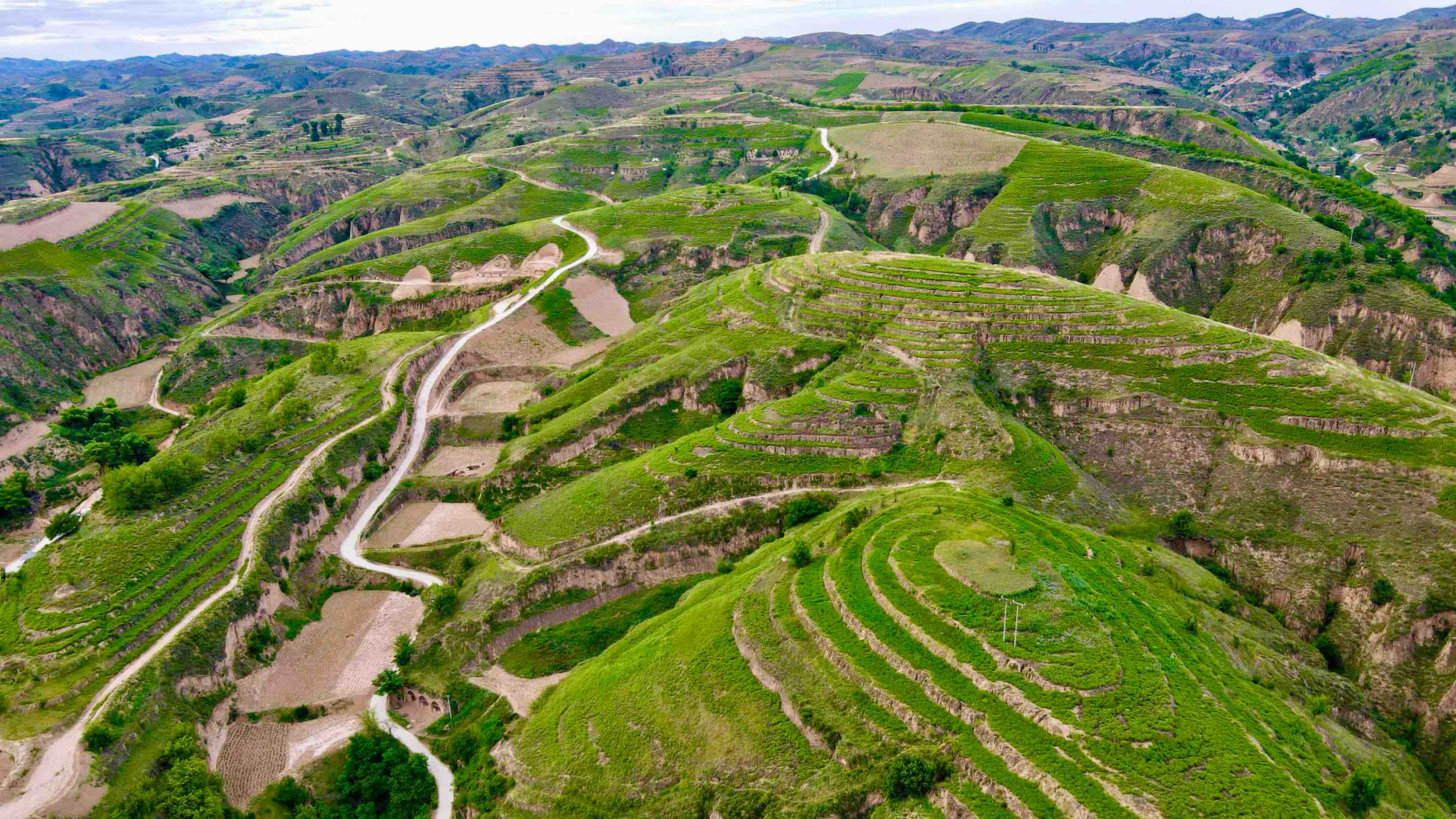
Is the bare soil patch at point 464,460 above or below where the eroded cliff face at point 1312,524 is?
below

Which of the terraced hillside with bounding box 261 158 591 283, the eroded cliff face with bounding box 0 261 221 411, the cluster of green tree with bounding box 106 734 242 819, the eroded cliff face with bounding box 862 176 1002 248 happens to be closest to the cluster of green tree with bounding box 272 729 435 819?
the cluster of green tree with bounding box 106 734 242 819

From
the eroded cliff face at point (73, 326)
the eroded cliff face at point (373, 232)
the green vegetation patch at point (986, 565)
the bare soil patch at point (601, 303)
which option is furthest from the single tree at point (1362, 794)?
the eroded cliff face at point (373, 232)

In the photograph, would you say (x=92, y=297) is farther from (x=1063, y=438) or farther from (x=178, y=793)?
(x=1063, y=438)

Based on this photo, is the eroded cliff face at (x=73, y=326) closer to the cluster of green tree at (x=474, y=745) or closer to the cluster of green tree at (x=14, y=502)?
the cluster of green tree at (x=14, y=502)

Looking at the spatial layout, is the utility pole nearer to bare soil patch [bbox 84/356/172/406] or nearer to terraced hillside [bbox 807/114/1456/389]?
terraced hillside [bbox 807/114/1456/389]

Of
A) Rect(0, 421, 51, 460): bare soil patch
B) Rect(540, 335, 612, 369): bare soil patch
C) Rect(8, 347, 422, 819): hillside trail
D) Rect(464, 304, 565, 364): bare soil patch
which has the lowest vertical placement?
Rect(0, 421, 51, 460): bare soil patch

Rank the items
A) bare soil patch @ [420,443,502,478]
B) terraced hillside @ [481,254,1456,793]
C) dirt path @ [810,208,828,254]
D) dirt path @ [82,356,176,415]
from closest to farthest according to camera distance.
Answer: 1. terraced hillside @ [481,254,1456,793]
2. bare soil patch @ [420,443,502,478]
3. dirt path @ [82,356,176,415]
4. dirt path @ [810,208,828,254]

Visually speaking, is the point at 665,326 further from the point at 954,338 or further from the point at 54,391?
the point at 54,391
